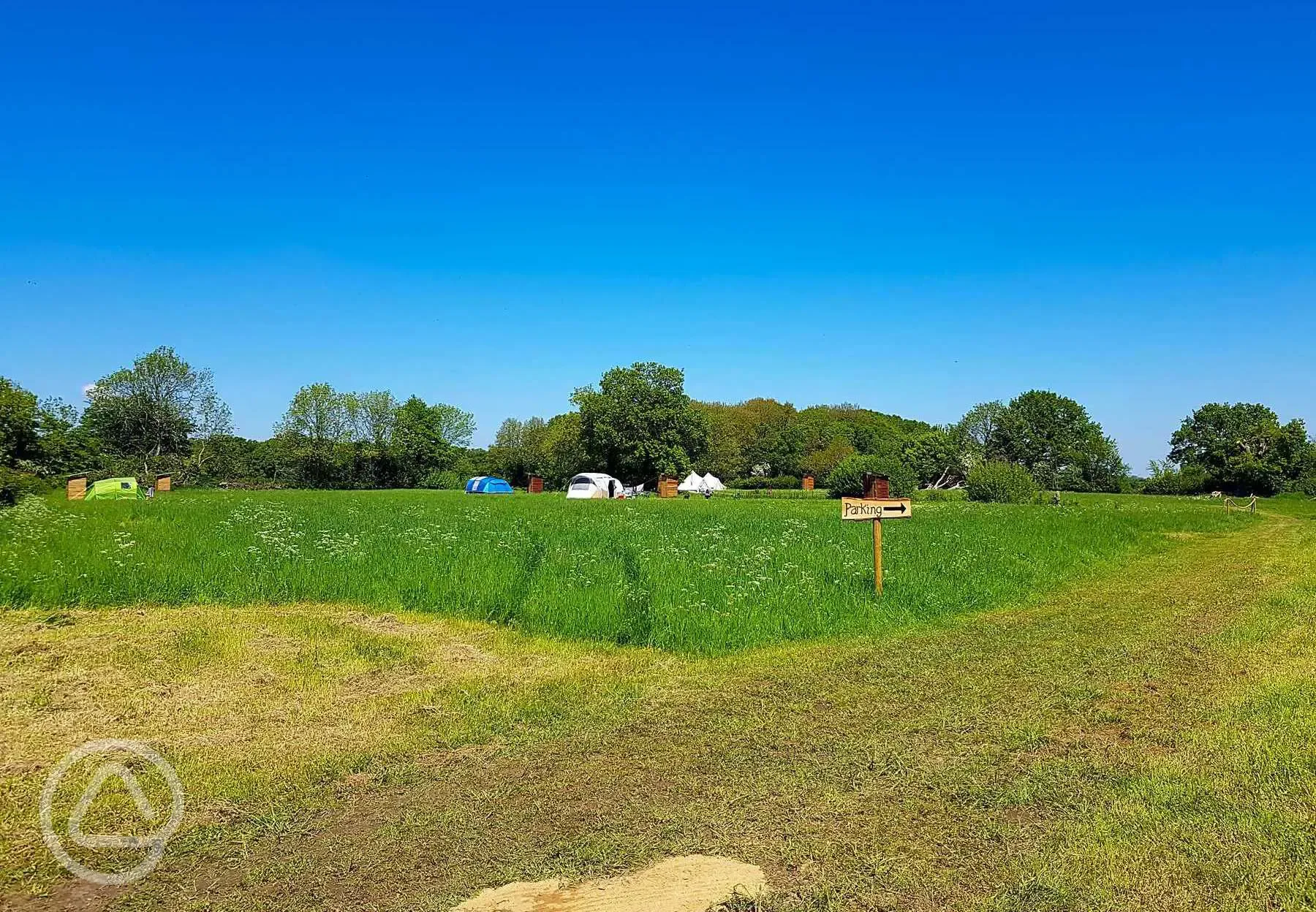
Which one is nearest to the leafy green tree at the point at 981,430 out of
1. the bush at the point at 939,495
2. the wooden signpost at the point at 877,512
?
the bush at the point at 939,495

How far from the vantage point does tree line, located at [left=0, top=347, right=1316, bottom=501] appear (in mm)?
65812

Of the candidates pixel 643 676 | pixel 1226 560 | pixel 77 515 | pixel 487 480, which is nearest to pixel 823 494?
pixel 487 480

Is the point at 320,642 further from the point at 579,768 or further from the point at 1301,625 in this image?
the point at 1301,625

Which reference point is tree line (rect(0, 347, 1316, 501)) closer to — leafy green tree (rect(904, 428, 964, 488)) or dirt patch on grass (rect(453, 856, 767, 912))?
leafy green tree (rect(904, 428, 964, 488))

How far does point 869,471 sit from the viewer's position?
157ft

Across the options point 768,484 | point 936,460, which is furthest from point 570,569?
point 768,484

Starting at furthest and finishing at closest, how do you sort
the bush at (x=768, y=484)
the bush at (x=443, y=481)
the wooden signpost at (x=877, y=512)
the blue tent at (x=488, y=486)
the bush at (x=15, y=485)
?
1. the bush at (x=768, y=484)
2. the bush at (x=443, y=481)
3. the blue tent at (x=488, y=486)
4. the bush at (x=15, y=485)
5. the wooden signpost at (x=877, y=512)

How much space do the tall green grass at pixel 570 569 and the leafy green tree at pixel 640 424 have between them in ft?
161

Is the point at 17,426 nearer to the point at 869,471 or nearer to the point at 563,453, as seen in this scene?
the point at 869,471

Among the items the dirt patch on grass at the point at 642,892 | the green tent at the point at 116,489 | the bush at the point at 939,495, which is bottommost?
the dirt patch on grass at the point at 642,892

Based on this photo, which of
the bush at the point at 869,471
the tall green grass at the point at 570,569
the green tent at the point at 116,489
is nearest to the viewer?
the tall green grass at the point at 570,569

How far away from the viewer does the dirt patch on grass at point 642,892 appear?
3.73 metres

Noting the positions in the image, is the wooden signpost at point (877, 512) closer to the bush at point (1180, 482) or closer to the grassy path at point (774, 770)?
the grassy path at point (774, 770)

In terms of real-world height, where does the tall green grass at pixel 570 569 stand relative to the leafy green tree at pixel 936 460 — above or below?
below
